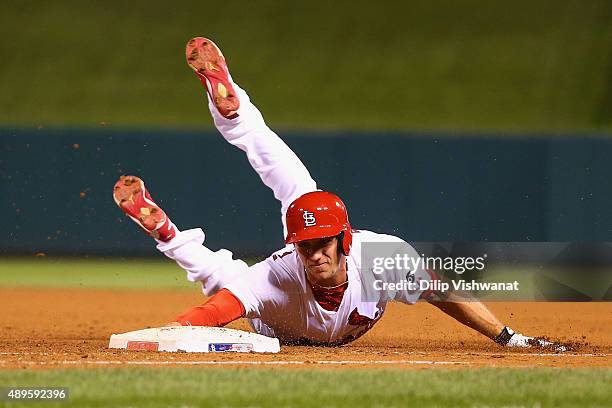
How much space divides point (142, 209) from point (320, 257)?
1658 mm

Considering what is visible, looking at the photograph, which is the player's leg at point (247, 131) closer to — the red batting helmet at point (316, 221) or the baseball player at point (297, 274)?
the baseball player at point (297, 274)

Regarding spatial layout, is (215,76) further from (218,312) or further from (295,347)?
(295,347)

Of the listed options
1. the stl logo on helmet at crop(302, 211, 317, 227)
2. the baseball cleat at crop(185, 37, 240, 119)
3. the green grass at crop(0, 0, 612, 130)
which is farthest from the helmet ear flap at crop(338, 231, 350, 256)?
the green grass at crop(0, 0, 612, 130)

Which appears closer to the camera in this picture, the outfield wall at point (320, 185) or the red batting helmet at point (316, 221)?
the red batting helmet at point (316, 221)

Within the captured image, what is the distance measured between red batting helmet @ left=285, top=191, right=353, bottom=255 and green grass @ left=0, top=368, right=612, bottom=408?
953 mm

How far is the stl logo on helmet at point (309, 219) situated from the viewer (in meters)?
5.57

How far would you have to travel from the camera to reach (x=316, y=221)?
5.58 m

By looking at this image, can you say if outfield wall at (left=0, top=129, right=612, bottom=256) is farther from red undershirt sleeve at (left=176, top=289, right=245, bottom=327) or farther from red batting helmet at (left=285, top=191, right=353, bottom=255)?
red batting helmet at (left=285, top=191, right=353, bottom=255)

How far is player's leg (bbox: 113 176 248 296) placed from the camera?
6832mm

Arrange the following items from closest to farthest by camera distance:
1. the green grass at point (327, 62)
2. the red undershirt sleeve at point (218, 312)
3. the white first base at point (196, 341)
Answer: the white first base at point (196, 341), the red undershirt sleeve at point (218, 312), the green grass at point (327, 62)

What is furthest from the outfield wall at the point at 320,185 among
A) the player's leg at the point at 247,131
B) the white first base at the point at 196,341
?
the white first base at the point at 196,341

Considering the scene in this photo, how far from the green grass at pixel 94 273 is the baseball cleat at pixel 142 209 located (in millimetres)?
3815

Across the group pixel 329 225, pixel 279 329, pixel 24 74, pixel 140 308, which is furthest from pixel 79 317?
pixel 24 74

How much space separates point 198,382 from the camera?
4297 mm
